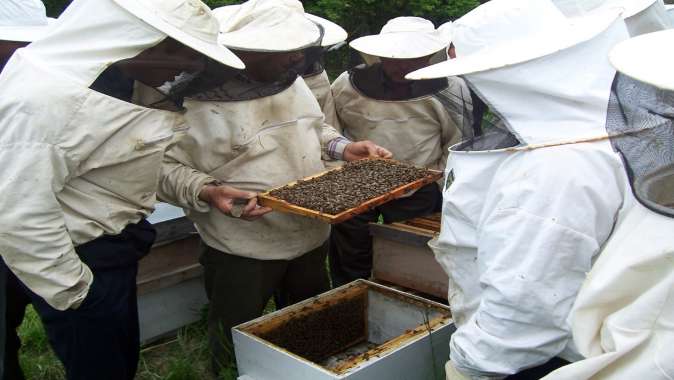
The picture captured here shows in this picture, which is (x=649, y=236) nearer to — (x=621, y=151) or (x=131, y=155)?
(x=621, y=151)

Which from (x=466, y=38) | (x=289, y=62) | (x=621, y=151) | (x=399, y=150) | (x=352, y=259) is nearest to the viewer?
(x=621, y=151)

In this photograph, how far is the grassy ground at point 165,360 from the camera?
3514 millimetres

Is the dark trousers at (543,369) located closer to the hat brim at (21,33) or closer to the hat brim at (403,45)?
the hat brim at (403,45)

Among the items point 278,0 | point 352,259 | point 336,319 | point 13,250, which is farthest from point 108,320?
point 352,259

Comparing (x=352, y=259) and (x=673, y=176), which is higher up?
(x=673, y=176)

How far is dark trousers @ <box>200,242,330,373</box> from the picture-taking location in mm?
3053

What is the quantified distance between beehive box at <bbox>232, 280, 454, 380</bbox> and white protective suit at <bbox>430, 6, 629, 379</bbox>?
0.68 meters

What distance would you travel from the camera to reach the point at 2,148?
6.77 ft

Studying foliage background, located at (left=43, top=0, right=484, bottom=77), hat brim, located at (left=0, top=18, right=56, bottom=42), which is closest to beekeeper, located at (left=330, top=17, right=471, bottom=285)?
hat brim, located at (left=0, top=18, right=56, bottom=42)

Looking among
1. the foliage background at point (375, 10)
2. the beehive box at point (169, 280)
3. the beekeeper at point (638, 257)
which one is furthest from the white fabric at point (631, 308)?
the foliage background at point (375, 10)

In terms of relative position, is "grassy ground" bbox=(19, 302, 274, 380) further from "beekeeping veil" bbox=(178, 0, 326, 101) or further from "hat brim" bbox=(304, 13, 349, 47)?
"hat brim" bbox=(304, 13, 349, 47)

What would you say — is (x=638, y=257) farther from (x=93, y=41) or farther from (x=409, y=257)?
(x=409, y=257)

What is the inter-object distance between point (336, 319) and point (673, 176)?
6.35ft

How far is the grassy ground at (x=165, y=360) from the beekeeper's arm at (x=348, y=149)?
1.35m
